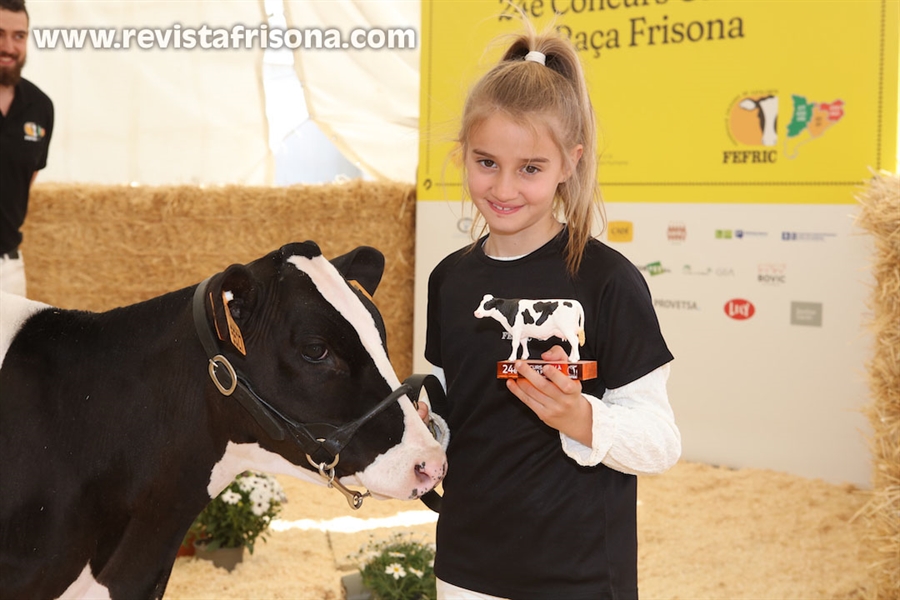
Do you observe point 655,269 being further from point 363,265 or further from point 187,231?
point 363,265

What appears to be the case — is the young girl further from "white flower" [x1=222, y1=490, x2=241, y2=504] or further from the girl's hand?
"white flower" [x1=222, y1=490, x2=241, y2=504]

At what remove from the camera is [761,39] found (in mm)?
4680

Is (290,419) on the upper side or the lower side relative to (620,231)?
lower

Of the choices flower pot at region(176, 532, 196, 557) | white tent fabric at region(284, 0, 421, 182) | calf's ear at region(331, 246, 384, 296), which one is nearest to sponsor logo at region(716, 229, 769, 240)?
white tent fabric at region(284, 0, 421, 182)

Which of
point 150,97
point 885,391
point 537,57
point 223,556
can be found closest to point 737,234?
point 885,391

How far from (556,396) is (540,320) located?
0.16 meters

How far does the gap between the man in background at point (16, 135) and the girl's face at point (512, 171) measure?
120 inches

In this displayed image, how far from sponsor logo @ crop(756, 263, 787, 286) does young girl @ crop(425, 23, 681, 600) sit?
10.6ft

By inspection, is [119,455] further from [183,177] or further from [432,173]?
[183,177]

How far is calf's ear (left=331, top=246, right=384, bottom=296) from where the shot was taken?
6.46 ft

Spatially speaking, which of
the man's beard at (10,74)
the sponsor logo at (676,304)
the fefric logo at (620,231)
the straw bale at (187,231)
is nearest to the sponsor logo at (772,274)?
the sponsor logo at (676,304)

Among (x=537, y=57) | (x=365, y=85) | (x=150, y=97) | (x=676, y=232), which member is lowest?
(x=676, y=232)

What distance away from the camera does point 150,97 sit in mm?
6660

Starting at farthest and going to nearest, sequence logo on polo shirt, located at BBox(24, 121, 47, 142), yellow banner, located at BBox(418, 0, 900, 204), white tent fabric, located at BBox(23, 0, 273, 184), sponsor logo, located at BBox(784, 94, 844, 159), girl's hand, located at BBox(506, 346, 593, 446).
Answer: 1. white tent fabric, located at BBox(23, 0, 273, 184)
2. sponsor logo, located at BBox(784, 94, 844, 159)
3. yellow banner, located at BBox(418, 0, 900, 204)
4. logo on polo shirt, located at BBox(24, 121, 47, 142)
5. girl's hand, located at BBox(506, 346, 593, 446)
